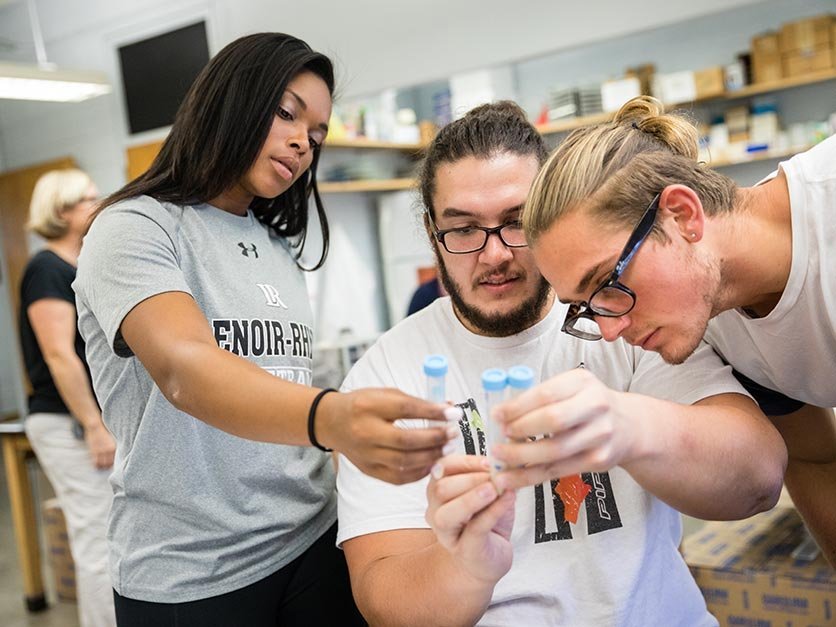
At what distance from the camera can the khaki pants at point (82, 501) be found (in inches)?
116

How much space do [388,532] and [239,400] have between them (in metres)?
0.48

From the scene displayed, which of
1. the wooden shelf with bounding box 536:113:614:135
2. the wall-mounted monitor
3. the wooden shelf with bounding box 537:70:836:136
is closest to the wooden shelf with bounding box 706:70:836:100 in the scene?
the wooden shelf with bounding box 537:70:836:136

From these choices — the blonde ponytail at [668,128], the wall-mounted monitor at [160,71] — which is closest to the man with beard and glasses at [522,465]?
the blonde ponytail at [668,128]

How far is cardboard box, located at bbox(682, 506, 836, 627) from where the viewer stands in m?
2.19

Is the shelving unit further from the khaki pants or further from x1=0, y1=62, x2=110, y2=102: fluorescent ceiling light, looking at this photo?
the khaki pants

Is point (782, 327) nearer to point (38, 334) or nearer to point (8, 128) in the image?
point (38, 334)

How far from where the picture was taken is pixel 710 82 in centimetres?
586

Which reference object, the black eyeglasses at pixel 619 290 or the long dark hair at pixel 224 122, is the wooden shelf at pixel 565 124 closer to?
the long dark hair at pixel 224 122

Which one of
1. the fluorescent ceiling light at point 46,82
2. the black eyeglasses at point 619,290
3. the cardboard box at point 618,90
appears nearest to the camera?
the black eyeglasses at point 619,290

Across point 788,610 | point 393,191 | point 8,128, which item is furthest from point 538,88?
point 788,610

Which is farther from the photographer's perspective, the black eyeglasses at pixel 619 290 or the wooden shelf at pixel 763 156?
the wooden shelf at pixel 763 156

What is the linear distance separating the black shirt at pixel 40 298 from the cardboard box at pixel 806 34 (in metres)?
4.87

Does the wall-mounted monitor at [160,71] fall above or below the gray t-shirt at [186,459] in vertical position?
above

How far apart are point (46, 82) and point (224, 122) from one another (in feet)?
15.1
